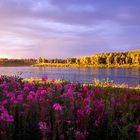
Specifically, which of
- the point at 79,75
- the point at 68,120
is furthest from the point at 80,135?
the point at 79,75

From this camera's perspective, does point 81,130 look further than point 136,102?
No

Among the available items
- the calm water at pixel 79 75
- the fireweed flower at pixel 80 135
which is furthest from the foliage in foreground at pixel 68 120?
the calm water at pixel 79 75

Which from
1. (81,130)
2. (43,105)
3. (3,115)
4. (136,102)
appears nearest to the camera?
(3,115)

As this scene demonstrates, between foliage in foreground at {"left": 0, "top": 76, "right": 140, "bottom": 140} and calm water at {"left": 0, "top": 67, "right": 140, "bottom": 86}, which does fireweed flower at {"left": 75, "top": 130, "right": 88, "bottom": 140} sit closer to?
foliage in foreground at {"left": 0, "top": 76, "right": 140, "bottom": 140}

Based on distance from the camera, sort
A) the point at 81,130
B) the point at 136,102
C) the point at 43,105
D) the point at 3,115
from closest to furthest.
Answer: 1. the point at 3,115
2. the point at 81,130
3. the point at 43,105
4. the point at 136,102

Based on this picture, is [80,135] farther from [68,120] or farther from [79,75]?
[79,75]

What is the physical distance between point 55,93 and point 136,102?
1774 millimetres

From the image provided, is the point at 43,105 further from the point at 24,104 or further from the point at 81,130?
the point at 81,130

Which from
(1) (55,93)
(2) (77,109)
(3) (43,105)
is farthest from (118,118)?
(1) (55,93)

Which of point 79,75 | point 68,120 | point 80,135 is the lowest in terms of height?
point 79,75

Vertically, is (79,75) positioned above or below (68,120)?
below

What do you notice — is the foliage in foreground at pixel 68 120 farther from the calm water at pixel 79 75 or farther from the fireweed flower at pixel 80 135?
the calm water at pixel 79 75

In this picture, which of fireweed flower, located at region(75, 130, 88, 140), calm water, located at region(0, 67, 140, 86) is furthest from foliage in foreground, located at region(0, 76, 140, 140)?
calm water, located at region(0, 67, 140, 86)

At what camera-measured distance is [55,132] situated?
6.32 meters
